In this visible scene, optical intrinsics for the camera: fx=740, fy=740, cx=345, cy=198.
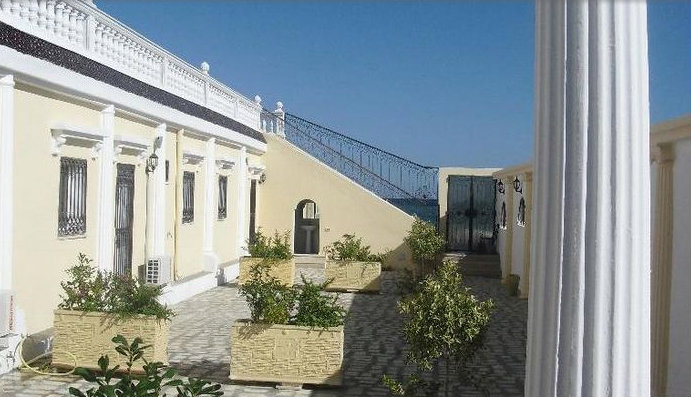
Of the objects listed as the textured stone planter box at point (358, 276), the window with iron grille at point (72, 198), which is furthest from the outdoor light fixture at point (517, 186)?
the window with iron grille at point (72, 198)

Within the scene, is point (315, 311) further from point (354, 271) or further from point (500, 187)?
point (500, 187)

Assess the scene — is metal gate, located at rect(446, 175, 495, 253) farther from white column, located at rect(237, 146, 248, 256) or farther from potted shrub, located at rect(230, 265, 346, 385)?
potted shrub, located at rect(230, 265, 346, 385)

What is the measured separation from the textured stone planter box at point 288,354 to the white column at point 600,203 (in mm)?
6116

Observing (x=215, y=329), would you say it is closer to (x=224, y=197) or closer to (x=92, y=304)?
(x=92, y=304)

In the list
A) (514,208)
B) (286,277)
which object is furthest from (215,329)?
(514,208)

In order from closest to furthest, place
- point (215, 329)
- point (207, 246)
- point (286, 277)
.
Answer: point (215, 329) < point (286, 277) < point (207, 246)

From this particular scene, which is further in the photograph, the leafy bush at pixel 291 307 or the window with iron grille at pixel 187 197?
the window with iron grille at pixel 187 197

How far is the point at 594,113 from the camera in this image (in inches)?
88.0

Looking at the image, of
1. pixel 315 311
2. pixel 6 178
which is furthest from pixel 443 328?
pixel 6 178

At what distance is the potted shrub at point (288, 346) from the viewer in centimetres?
826

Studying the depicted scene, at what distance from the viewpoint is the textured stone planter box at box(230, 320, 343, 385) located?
8.25 m

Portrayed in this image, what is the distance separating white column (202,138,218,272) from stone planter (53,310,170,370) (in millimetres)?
9036

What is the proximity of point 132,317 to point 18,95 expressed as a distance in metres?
3.12

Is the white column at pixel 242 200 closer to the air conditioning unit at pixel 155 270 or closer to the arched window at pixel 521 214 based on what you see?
the air conditioning unit at pixel 155 270
